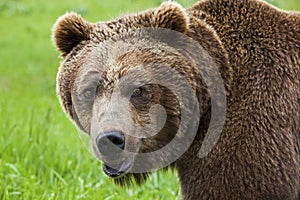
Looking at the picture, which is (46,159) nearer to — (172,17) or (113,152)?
(113,152)

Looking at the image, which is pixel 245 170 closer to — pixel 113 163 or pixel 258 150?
pixel 258 150

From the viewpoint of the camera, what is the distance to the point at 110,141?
3449 mm

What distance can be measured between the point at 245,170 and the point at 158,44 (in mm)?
933

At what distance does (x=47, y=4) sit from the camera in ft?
54.0

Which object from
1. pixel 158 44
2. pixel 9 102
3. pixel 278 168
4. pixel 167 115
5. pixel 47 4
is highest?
pixel 158 44

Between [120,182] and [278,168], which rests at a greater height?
[278,168]

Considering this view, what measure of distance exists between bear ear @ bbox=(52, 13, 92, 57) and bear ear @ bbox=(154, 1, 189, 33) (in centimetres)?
50

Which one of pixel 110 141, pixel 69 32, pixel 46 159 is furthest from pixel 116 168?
pixel 46 159

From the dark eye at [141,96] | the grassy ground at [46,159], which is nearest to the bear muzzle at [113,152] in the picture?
the dark eye at [141,96]

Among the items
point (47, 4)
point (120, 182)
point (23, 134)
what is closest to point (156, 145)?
point (120, 182)

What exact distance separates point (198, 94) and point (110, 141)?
640mm

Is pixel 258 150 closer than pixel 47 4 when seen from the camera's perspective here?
Yes

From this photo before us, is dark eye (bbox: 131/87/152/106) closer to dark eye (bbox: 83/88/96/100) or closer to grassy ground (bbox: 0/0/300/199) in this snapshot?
dark eye (bbox: 83/88/96/100)

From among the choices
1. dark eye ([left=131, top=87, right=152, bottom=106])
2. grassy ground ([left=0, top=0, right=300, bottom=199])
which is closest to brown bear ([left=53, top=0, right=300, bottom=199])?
dark eye ([left=131, top=87, right=152, bottom=106])
